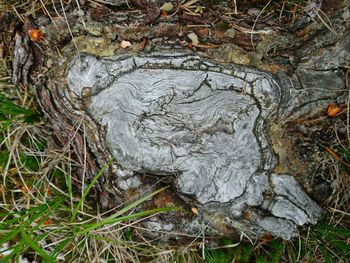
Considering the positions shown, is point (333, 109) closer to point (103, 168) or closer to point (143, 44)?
point (143, 44)

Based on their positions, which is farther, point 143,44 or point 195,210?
point 195,210

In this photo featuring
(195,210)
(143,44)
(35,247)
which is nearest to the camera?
(35,247)

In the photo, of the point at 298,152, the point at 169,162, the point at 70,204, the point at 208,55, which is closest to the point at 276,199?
the point at 298,152

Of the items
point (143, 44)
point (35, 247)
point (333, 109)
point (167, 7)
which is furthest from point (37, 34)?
point (333, 109)

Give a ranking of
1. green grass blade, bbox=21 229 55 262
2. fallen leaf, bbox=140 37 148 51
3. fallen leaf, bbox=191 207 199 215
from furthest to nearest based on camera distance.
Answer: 1. fallen leaf, bbox=191 207 199 215
2. fallen leaf, bbox=140 37 148 51
3. green grass blade, bbox=21 229 55 262

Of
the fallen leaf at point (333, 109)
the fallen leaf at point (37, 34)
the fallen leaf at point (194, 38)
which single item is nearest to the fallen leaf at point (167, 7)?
the fallen leaf at point (194, 38)

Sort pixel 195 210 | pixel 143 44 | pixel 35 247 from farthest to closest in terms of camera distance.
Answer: pixel 195 210 < pixel 143 44 < pixel 35 247

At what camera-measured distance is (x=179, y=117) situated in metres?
2.47

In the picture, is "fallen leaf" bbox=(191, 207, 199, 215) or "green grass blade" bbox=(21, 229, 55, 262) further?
"fallen leaf" bbox=(191, 207, 199, 215)

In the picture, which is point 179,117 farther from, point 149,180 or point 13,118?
point 13,118

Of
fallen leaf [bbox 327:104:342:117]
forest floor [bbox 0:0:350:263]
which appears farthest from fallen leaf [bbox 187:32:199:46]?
fallen leaf [bbox 327:104:342:117]

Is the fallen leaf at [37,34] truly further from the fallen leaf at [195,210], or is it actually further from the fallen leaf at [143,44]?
the fallen leaf at [195,210]

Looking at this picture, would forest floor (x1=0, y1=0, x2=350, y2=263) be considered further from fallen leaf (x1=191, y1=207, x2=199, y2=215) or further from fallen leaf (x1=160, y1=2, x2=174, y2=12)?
fallen leaf (x1=191, y1=207, x2=199, y2=215)

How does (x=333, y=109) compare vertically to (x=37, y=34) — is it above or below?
below
